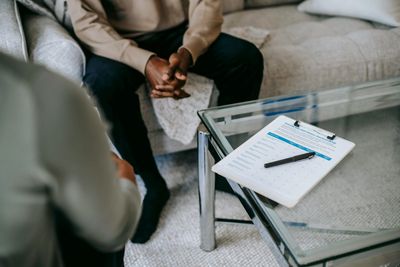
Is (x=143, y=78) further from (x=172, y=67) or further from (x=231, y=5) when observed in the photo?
(x=231, y=5)

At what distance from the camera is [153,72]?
4.69 ft

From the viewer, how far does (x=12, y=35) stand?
1.39m

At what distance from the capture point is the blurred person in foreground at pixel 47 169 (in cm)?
48

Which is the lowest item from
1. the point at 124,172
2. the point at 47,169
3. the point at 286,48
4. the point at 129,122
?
the point at 129,122

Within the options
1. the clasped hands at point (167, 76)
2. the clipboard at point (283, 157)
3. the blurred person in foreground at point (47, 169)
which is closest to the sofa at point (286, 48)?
the clasped hands at point (167, 76)

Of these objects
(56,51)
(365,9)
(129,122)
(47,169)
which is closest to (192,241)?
(129,122)

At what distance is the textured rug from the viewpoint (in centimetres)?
133

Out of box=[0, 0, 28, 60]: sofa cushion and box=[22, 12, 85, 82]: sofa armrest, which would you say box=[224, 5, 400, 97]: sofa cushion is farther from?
box=[0, 0, 28, 60]: sofa cushion

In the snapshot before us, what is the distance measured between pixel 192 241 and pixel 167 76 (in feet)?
1.60

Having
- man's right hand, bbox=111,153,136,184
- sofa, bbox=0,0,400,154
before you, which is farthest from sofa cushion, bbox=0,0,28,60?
man's right hand, bbox=111,153,136,184

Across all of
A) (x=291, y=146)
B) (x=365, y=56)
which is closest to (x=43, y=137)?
(x=291, y=146)

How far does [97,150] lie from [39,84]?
10 cm

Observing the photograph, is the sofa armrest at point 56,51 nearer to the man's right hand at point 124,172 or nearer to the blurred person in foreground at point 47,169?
the man's right hand at point 124,172

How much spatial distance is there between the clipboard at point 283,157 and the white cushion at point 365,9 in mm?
880
